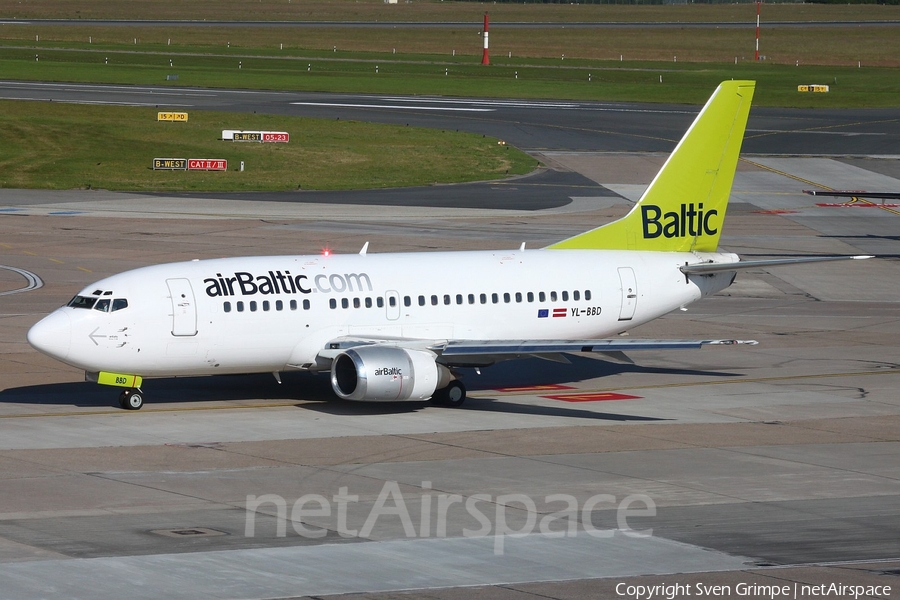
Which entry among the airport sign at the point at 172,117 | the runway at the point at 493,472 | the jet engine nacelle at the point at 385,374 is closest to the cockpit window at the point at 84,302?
the runway at the point at 493,472

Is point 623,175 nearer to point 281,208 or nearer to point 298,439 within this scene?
point 281,208

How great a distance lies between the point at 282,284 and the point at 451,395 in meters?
5.84

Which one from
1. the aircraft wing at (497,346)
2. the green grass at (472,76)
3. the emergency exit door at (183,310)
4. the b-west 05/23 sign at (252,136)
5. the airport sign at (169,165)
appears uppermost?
the green grass at (472,76)

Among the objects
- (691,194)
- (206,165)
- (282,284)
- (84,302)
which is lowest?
(84,302)

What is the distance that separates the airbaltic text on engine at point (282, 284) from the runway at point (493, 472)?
3395 mm

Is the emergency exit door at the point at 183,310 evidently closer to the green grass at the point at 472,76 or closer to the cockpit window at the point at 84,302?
the cockpit window at the point at 84,302

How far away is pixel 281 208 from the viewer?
77.6 meters

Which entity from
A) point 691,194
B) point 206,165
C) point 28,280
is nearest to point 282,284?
point 691,194

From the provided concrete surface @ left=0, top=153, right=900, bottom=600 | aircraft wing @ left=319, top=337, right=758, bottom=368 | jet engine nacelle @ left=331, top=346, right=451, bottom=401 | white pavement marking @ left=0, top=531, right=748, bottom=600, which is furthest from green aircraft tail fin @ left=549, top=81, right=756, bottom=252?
white pavement marking @ left=0, top=531, right=748, bottom=600

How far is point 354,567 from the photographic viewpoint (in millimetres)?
22266

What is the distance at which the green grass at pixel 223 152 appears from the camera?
8725 centimetres

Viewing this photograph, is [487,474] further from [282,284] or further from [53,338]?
[53,338]

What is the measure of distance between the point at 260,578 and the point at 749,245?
4962 centimetres

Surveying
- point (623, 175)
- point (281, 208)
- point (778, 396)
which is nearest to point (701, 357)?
point (778, 396)
